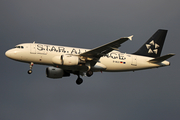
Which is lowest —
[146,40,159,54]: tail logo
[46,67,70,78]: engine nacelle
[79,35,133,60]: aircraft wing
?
[46,67,70,78]: engine nacelle

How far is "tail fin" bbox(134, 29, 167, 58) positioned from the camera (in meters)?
37.9

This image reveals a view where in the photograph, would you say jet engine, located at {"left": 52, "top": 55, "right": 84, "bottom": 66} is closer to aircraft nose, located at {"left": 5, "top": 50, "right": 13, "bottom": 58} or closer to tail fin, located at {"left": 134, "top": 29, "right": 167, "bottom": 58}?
aircraft nose, located at {"left": 5, "top": 50, "right": 13, "bottom": 58}

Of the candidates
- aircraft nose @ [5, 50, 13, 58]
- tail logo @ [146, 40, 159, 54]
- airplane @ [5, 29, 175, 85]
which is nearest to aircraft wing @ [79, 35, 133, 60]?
airplane @ [5, 29, 175, 85]

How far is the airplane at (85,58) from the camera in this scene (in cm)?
3161

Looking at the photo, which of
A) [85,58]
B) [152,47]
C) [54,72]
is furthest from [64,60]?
[152,47]

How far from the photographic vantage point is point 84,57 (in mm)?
32688

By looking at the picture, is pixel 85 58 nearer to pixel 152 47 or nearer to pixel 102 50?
pixel 102 50

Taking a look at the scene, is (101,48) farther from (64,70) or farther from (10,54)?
(10,54)

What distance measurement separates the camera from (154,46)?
38.5 meters

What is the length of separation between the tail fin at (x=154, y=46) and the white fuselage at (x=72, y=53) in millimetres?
1456

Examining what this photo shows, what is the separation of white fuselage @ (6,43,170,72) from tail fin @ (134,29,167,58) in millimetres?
1456

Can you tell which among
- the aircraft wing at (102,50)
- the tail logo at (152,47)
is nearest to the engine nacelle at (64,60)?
the aircraft wing at (102,50)

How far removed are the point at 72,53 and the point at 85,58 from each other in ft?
6.02

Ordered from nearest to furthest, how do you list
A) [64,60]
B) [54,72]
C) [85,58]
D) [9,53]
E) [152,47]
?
[64,60], [9,53], [85,58], [54,72], [152,47]
